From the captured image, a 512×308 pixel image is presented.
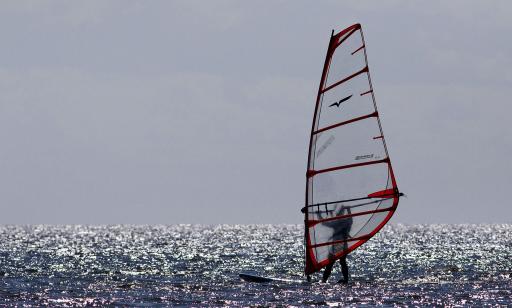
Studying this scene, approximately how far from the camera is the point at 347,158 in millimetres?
29391

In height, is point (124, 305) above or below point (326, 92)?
below

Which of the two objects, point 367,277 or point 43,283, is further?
point 367,277

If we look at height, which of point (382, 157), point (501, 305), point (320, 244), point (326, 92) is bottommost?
point (501, 305)

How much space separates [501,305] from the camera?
86.4 feet

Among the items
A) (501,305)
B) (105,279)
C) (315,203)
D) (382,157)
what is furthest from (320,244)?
(105,279)

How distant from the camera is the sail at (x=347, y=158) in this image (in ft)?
95.7

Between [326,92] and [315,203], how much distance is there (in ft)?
11.1

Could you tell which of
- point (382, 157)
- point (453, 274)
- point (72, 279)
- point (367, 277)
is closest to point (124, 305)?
point (382, 157)

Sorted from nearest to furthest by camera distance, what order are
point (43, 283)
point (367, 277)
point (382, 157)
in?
point (382, 157) → point (43, 283) → point (367, 277)

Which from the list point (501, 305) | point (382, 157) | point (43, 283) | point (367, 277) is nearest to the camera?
point (501, 305)

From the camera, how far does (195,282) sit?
35.9m

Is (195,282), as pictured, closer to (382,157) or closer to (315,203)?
(315,203)

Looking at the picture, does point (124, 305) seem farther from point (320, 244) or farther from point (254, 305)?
point (320, 244)

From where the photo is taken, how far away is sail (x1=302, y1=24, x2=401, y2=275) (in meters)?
29.2
